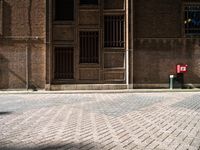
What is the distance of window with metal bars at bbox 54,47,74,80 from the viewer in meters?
23.5

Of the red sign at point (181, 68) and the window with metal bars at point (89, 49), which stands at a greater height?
the window with metal bars at point (89, 49)

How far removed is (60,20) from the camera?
23.5 m

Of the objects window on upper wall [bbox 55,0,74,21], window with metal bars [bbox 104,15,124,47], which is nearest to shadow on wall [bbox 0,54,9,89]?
window on upper wall [bbox 55,0,74,21]

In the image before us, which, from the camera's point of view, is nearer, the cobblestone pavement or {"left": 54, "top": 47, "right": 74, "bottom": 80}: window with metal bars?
the cobblestone pavement

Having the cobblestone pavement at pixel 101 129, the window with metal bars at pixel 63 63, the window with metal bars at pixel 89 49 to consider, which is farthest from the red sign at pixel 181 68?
the cobblestone pavement at pixel 101 129

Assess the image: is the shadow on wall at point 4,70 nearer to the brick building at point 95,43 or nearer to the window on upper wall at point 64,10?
the brick building at point 95,43

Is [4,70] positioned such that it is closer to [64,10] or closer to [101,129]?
[64,10]

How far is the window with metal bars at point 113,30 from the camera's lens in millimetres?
23875

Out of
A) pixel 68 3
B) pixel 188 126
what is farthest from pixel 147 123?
pixel 68 3

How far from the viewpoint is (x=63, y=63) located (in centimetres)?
2355

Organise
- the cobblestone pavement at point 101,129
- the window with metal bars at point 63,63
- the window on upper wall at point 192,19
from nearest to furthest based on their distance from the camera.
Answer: the cobblestone pavement at point 101,129, the window with metal bars at point 63,63, the window on upper wall at point 192,19

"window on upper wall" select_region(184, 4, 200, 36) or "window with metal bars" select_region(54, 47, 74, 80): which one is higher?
"window on upper wall" select_region(184, 4, 200, 36)

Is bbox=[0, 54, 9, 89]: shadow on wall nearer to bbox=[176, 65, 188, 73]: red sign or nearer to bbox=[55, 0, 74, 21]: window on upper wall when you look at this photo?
bbox=[55, 0, 74, 21]: window on upper wall

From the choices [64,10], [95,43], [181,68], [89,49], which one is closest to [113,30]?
[95,43]
